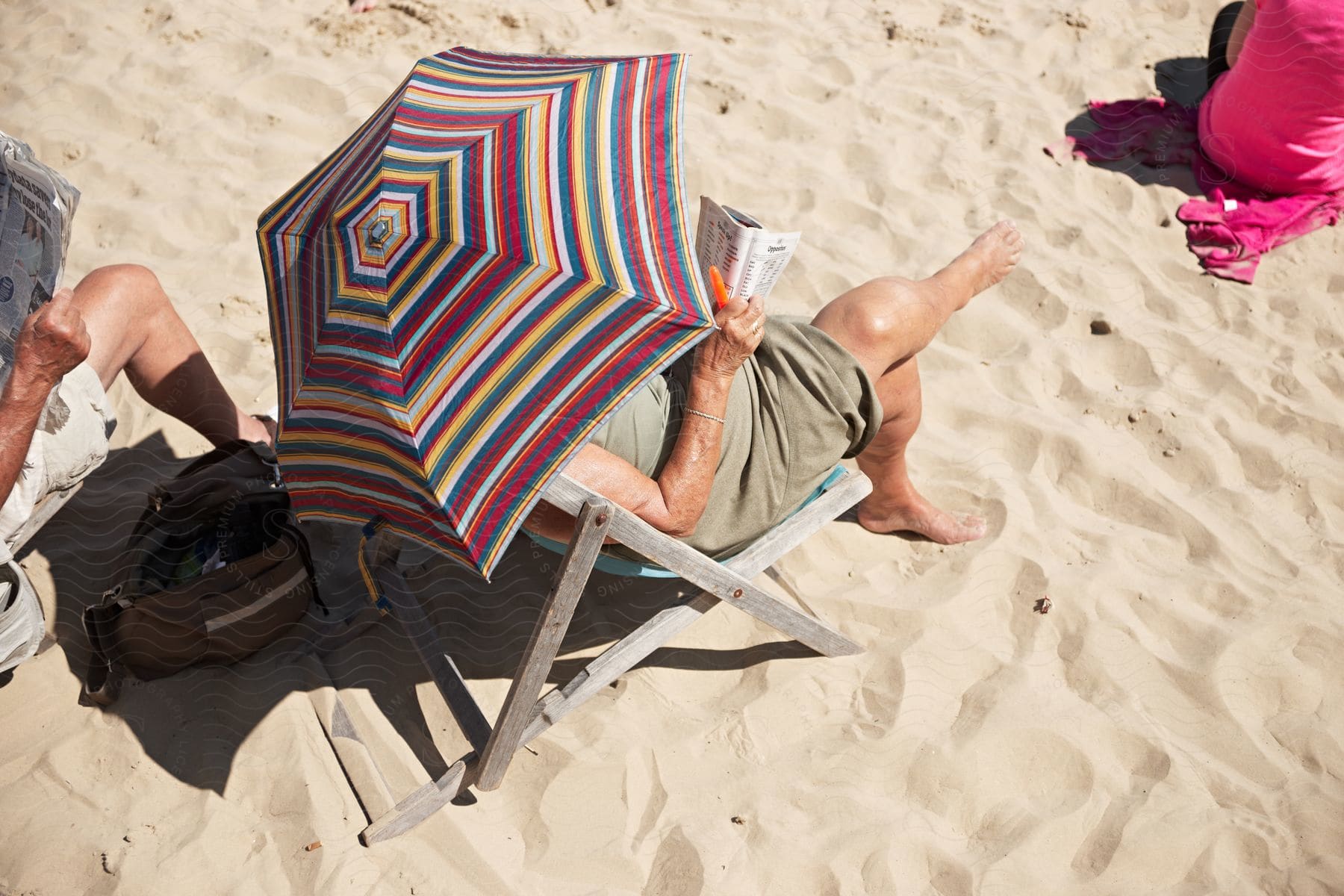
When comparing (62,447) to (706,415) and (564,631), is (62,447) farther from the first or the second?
(706,415)

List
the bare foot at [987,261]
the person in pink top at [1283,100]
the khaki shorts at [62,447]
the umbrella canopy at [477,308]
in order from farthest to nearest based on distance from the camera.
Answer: the person in pink top at [1283,100] < the bare foot at [987,261] < the khaki shorts at [62,447] < the umbrella canopy at [477,308]

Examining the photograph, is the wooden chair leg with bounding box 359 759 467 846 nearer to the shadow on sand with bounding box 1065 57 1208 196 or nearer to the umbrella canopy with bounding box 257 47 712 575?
the umbrella canopy with bounding box 257 47 712 575

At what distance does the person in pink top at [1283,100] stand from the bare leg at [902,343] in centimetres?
174

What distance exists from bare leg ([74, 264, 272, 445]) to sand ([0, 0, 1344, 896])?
1.21ft

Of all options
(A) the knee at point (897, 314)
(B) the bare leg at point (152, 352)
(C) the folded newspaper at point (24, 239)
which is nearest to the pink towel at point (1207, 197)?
(A) the knee at point (897, 314)

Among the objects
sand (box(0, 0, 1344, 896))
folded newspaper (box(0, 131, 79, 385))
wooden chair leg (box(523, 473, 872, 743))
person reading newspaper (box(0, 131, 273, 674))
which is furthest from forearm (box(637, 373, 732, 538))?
folded newspaper (box(0, 131, 79, 385))

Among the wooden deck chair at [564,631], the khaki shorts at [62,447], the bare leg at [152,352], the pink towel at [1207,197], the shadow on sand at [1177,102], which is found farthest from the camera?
the shadow on sand at [1177,102]

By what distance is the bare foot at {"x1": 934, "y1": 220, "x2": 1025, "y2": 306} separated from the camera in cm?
279

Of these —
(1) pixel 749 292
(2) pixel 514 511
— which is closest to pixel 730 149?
(1) pixel 749 292

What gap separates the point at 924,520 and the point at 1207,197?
2.30 m

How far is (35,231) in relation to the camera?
2.21 metres

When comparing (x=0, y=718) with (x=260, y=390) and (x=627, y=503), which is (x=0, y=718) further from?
(x=627, y=503)

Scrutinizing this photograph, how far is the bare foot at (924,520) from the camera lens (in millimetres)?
2881

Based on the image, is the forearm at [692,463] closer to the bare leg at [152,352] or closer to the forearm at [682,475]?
the forearm at [682,475]
